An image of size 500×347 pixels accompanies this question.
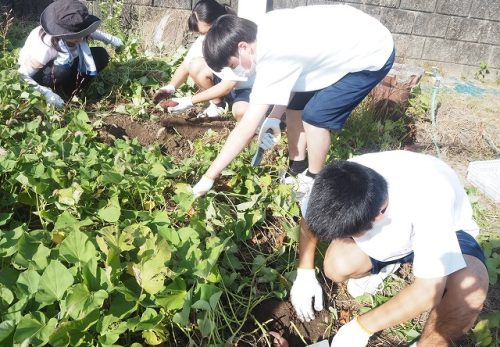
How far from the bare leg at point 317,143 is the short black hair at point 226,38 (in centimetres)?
65

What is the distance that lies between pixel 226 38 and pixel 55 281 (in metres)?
1.35

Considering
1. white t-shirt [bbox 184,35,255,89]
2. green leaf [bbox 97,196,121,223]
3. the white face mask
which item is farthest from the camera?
white t-shirt [bbox 184,35,255,89]

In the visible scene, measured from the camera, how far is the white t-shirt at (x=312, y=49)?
201 cm

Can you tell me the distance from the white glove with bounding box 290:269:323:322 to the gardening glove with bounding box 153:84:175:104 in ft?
6.17

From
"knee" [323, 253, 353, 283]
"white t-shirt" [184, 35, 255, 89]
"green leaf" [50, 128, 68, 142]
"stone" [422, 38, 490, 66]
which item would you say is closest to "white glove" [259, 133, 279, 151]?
"white t-shirt" [184, 35, 255, 89]

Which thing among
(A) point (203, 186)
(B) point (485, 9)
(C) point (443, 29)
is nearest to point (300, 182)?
(A) point (203, 186)

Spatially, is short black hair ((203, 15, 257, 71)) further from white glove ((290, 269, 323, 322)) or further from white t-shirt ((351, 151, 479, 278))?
white glove ((290, 269, 323, 322))

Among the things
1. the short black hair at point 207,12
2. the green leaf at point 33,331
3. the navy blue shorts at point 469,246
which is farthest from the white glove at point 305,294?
the short black hair at point 207,12

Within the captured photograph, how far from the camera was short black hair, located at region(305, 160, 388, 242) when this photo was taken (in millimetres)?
1538

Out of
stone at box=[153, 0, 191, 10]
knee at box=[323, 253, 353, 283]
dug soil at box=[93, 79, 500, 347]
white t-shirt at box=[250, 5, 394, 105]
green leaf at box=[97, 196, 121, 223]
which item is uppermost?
white t-shirt at box=[250, 5, 394, 105]

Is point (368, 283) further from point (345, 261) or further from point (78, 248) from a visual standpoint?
point (78, 248)

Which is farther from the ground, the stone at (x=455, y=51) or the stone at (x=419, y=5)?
the stone at (x=419, y=5)

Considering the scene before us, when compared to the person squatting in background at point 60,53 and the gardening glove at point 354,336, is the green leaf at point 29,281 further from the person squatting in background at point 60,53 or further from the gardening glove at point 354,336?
the person squatting in background at point 60,53

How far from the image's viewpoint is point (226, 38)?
6.95ft
